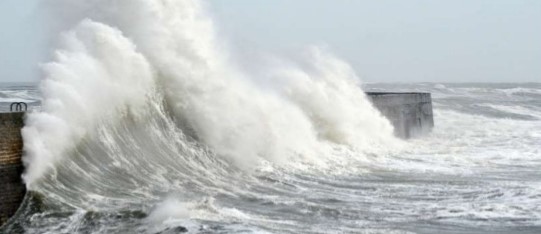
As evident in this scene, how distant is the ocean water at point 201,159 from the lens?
28.4 feet

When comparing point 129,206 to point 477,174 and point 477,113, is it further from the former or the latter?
point 477,113

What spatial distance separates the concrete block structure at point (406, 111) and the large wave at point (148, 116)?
6.00 meters

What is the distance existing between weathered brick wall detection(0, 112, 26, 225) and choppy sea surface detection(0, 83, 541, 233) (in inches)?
6.6

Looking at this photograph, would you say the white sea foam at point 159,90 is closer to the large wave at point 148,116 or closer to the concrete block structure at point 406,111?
the large wave at point 148,116

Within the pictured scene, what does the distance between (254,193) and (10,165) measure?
351 cm

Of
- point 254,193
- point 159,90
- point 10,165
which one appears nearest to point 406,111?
point 159,90

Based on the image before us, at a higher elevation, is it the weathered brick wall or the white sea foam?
the white sea foam

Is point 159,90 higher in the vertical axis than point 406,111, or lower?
lower

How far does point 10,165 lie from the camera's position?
29.1ft

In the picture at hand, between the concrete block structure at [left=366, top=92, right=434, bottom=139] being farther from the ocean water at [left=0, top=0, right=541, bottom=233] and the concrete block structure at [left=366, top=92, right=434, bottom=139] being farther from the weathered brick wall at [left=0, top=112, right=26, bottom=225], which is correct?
the weathered brick wall at [left=0, top=112, right=26, bottom=225]

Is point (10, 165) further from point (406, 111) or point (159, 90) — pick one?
point (406, 111)

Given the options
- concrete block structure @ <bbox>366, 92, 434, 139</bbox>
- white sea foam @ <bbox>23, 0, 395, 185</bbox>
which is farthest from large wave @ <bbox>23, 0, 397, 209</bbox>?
concrete block structure @ <bbox>366, 92, 434, 139</bbox>

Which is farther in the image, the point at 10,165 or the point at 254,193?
the point at 254,193

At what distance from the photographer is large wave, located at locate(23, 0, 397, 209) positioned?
9758 mm
